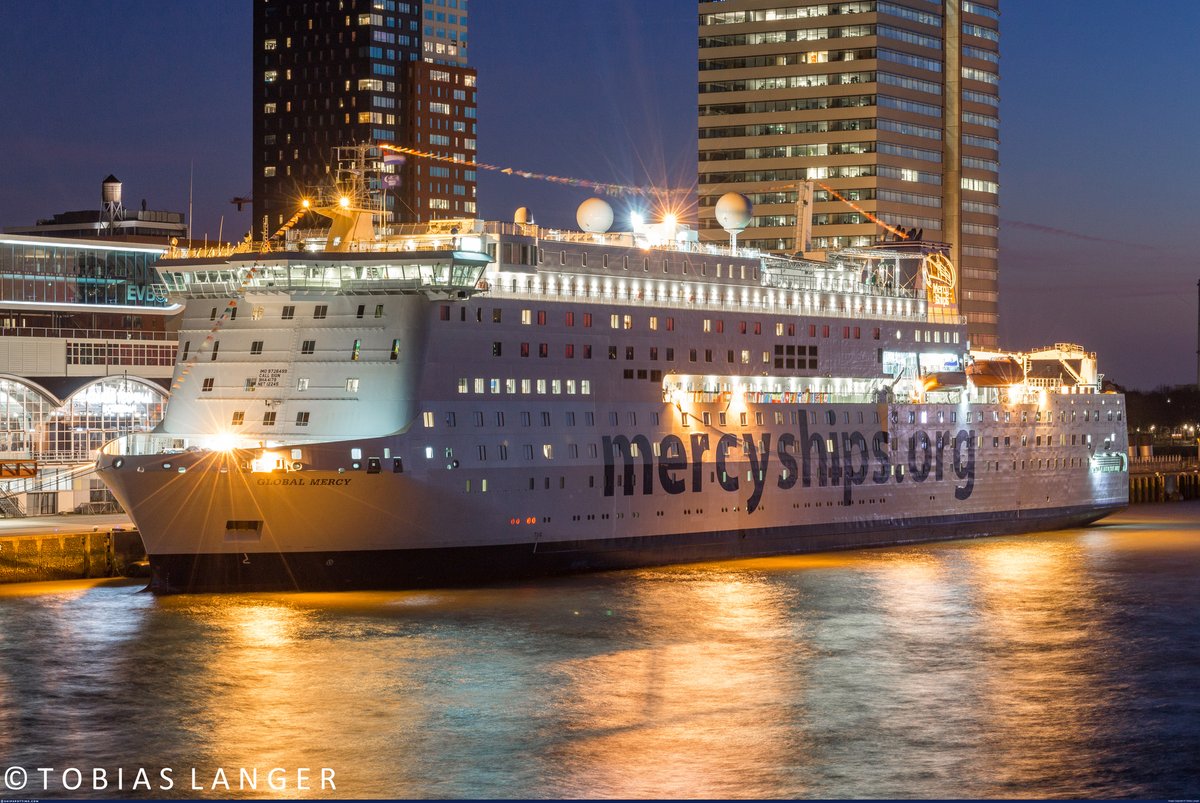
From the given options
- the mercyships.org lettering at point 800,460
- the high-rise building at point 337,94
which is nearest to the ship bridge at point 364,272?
the mercyships.org lettering at point 800,460

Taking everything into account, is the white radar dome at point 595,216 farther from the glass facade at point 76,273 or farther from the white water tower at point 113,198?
the white water tower at point 113,198

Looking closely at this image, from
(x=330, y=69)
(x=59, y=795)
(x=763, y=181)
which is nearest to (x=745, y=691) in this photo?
(x=59, y=795)

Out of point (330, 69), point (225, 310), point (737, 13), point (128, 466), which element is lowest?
point (128, 466)

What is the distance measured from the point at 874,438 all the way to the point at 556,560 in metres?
16.9

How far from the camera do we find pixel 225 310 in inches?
1868

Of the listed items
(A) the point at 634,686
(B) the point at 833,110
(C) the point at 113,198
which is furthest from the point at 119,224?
(A) the point at 634,686

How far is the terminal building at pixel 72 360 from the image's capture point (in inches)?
2446

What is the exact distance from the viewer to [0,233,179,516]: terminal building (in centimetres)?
6212

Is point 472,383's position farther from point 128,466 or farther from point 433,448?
point 128,466

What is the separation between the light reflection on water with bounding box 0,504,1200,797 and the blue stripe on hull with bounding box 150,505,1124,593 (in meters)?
0.64

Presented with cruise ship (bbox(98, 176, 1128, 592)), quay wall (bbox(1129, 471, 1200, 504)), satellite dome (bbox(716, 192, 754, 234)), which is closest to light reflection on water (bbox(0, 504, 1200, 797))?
cruise ship (bbox(98, 176, 1128, 592))

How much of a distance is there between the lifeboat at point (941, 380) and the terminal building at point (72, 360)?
3102 cm

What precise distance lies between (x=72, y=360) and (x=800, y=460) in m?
35.4

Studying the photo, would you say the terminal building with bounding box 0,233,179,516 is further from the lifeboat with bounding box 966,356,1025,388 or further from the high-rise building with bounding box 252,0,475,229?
the high-rise building with bounding box 252,0,475,229
